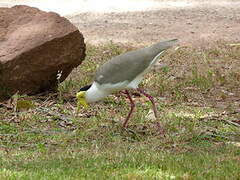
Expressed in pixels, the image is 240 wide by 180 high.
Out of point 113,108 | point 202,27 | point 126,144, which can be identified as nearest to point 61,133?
point 126,144

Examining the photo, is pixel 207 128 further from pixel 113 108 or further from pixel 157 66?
pixel 157 66

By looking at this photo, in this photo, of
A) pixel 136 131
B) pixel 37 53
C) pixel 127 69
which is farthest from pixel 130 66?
pixel 37 53

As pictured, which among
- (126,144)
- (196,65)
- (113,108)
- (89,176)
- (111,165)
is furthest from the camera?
(196,65)

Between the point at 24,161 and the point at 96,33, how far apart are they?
7.46 meters

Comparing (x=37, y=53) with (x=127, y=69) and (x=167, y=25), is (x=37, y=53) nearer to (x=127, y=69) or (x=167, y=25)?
(x=127, y=69)

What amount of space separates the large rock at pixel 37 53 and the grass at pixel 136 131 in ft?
0.80

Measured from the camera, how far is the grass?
4.94 metres

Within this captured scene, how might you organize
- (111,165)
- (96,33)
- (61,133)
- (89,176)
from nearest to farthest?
(89,176), (111,165), (61,133), (96,33)

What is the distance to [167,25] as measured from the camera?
13.1 m

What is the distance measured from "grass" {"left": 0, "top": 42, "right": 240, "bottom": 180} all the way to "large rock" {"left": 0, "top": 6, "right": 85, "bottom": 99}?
0.24 metres

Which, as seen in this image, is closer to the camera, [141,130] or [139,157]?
[139,157]

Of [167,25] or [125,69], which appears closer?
[125,69]

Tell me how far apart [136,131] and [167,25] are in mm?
6825

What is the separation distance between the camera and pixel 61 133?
6.50m
